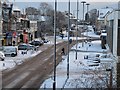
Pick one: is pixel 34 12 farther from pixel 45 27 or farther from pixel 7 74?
pixel 7 74

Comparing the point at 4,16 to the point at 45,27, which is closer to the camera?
the point at 4,16

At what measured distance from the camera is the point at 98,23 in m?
133

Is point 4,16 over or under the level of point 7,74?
over

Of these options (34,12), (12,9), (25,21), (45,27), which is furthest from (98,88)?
(34,12)

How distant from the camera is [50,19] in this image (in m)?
105

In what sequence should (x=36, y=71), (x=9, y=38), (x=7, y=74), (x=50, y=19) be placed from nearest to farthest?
(x=7, y=74) → (x=36, y=71) → (x=9, y=38) → (x=50, y=19)

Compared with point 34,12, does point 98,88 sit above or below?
below

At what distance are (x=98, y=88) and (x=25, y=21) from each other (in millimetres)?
57943

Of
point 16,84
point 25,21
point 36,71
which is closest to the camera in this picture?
point 16,84

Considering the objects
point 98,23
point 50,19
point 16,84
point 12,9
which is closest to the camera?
point 16,84

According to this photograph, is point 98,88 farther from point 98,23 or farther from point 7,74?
point 98,23

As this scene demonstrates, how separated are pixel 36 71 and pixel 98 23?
340 feet

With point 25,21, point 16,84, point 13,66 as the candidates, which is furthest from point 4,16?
point 16,84

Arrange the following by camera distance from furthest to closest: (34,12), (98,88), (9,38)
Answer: (34,12), (9,38), (98,88)
